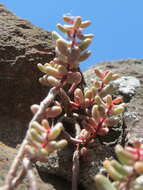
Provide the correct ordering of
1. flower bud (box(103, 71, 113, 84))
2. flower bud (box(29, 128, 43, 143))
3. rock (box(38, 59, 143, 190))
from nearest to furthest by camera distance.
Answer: flower bud (box(29, 128, 43, 143)) → flower bud (box(103, 71, 113, 84)) → rock (box(38, 59, 143, 190))

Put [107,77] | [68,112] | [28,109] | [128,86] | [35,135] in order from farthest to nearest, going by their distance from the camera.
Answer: [128,86] → [28,109] → [68,112] → [107,77] → [35,135]

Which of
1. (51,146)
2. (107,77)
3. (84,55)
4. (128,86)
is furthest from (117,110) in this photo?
(128,86)

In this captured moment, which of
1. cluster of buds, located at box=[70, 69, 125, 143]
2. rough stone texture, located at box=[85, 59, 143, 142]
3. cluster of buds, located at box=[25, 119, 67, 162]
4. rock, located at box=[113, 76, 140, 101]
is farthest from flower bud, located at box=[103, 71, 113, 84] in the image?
rock, located at box=[113, 76, 140, 101]

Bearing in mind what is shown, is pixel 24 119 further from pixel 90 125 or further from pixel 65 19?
pixel 65 19

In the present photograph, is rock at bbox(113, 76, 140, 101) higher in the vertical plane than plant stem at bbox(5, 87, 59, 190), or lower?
higher

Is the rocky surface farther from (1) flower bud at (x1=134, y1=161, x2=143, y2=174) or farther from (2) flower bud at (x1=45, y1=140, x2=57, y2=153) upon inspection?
(1) flower bud at (x1=134, y1=161, x2=143, y2=174)

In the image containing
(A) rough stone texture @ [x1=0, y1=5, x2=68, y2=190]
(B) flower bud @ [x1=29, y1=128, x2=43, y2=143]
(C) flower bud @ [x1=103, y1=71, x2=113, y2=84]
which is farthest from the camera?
(A) rough stone texture @ [x1=0, y1=5, x2=68, y2=190]

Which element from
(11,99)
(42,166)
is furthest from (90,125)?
(11,99)

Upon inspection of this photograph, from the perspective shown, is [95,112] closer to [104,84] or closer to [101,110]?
[101,110]
